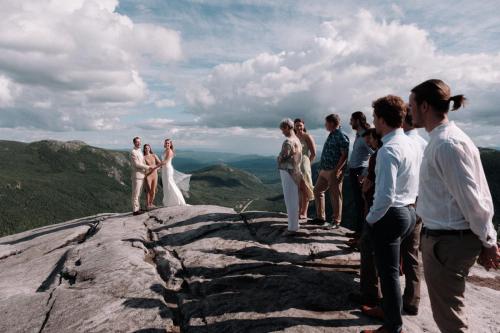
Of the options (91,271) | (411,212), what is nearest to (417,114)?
(411,212)

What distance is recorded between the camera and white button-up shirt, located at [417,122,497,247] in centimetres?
399

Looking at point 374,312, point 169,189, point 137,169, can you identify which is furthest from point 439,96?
point 169,189

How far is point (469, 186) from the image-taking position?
401 centimetres

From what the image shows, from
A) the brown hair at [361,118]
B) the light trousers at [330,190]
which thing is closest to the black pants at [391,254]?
the brown hair at [361,118]

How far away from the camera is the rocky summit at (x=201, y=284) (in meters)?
6.79

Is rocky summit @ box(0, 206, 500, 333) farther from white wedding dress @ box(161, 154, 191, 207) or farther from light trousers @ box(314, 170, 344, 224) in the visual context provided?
white wedding dress @ box(161, 154, 191, 207)

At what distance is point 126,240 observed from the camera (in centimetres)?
1234

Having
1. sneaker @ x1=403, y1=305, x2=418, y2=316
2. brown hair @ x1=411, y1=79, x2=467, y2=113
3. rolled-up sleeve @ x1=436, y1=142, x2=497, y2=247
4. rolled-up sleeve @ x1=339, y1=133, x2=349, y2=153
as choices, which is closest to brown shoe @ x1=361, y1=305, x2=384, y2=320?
sneaker @ x1=403, y1=305, x2=418, y2=316

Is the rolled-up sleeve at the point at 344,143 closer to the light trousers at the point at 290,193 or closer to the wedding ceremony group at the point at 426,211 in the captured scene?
the light trousers at the point at 290,193

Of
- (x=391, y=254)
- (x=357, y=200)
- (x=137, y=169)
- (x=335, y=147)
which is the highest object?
(x=335, y=147)

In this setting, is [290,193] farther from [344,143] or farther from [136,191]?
[136,191]

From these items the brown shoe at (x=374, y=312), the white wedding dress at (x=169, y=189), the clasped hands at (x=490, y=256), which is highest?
the clasped hands at (x=490, y=256)

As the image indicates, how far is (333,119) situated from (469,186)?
27.2ft

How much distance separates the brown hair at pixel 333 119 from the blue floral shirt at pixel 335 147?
0.25 metres
